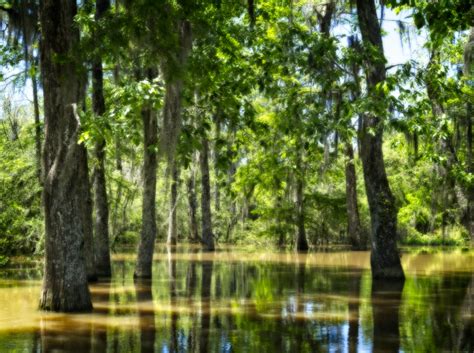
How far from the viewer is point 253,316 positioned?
31.8ft

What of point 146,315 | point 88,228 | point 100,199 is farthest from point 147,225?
point 146,315

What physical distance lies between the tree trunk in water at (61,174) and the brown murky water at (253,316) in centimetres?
51

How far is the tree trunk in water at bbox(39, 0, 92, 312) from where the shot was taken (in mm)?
10094

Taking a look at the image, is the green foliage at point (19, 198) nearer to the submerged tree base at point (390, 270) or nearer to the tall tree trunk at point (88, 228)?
the tall tree trunk at point (88, 228)

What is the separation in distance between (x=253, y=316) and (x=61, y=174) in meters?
3.82

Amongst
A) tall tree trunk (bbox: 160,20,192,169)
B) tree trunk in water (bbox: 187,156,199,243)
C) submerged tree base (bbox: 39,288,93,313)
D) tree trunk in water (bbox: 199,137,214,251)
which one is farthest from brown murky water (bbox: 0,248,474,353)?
tree trunk in water (bbox: 187,156,199,243)

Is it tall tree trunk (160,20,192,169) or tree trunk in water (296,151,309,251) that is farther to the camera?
tree trunk in water (296,151,309,251)

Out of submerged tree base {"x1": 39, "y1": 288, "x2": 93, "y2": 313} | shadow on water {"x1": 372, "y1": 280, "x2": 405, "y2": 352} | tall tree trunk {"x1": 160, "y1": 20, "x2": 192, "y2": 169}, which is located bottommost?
shadow on water {"x1": 372, "y1": 280, "x2": 405, "y2": 352}

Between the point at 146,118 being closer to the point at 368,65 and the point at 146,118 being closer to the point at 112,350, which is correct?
the point at 368,65

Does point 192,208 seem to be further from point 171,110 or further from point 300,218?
point 171,110

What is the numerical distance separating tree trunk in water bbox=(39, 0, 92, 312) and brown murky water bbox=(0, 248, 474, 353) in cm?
51

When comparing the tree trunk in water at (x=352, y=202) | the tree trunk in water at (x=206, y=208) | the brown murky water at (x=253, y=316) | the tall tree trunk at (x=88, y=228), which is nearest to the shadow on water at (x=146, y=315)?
the brown murky water at (x=253, y=316)

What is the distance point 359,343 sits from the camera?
24.6ft

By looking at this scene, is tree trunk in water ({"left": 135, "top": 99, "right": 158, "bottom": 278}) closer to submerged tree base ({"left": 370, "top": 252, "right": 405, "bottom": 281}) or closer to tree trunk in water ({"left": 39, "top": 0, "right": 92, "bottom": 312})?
tree trunk in water ({"left": 39, "top": 0, "right": 92, "bottom": 312})
